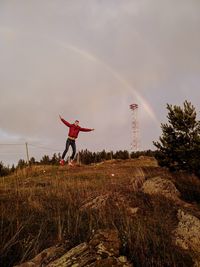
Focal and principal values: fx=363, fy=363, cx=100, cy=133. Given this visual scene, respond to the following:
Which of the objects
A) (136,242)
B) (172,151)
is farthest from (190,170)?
(136,242)

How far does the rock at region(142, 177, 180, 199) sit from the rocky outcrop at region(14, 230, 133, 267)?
5.35 metres

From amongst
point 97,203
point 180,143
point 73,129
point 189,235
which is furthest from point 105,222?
point 73,129

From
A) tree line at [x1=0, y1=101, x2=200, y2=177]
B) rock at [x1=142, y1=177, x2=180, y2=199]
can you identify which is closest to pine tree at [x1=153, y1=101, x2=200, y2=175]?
tree line at [x1=0, y1=101, x2=200, y2=177]

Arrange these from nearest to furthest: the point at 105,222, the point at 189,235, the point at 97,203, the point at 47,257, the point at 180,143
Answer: the point at 47,257, the point at 105,222, the point at 189,235, the point at 97,203, the point at 180,143

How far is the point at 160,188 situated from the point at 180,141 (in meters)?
7.38

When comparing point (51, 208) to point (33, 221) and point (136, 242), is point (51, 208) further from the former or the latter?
point (136, 242)

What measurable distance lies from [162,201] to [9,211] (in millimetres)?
3729

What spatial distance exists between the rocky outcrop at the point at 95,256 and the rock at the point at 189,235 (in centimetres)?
217

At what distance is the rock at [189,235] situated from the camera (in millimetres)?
6402

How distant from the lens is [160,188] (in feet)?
32.7

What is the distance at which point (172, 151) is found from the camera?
55.3 feet

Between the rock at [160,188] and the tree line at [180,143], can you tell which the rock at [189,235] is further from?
the tree line at [180,143]

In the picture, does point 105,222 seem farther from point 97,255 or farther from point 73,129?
point 73,129

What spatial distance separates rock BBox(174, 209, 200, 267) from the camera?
252 inches
